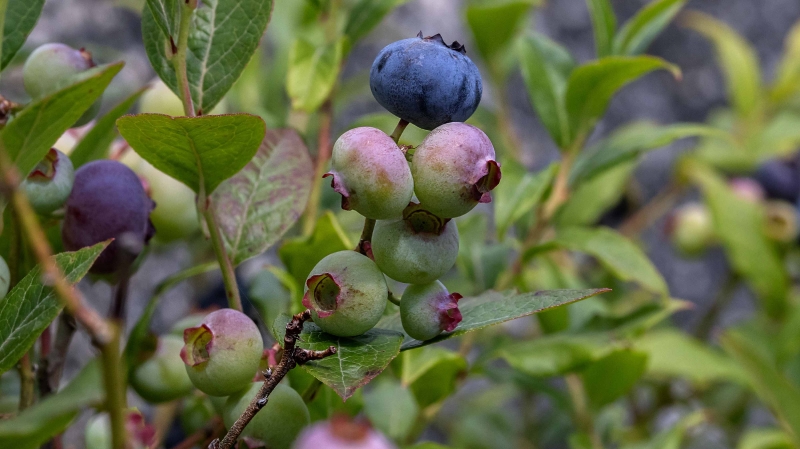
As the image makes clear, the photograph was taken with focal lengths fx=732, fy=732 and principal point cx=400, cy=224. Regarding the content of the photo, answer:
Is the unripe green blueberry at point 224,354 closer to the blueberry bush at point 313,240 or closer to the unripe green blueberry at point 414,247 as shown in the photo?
the blueberry bush at point 313,240

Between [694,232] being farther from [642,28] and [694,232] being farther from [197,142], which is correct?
[197,142]

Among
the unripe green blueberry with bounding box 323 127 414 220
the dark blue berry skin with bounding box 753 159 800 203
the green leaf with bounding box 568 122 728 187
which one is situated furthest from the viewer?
the dark blue berry skin with bounding box 753 159 800 203

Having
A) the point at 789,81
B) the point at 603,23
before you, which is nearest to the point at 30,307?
the point at 603,23

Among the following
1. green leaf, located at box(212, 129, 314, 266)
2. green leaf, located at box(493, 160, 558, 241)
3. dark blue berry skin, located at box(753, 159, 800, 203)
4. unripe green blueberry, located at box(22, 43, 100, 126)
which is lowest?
dark blue berry skin, located at box(753, 159, 800, 203)

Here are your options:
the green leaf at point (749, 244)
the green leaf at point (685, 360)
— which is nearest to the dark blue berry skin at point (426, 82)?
the green leaf at point (685, 360)

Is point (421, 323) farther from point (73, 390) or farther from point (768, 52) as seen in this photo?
point (768, 52)

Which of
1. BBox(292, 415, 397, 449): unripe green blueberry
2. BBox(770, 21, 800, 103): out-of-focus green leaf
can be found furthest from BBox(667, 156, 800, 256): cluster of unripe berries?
BBox(292, 415, 397, 449): unripe green blueberry

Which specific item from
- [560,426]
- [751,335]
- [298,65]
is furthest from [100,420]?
[751,335]

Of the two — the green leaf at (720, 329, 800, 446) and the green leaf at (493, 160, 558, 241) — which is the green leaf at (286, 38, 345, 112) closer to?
the green leaf at (493, 160, 558, 241)
